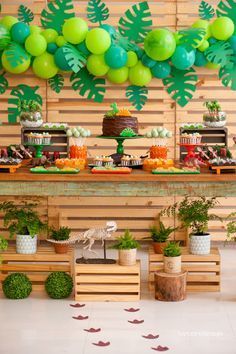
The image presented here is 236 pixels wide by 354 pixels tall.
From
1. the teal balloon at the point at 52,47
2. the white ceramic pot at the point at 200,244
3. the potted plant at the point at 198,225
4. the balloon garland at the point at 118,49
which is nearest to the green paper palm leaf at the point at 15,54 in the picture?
the balloon garland at the point at 118,49

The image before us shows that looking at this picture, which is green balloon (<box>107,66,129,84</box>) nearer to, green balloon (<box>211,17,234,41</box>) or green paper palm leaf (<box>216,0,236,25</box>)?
green balloon (<box>211,17,234,41</box>)

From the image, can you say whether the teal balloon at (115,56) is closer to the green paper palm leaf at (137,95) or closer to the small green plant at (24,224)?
the green paper palm leaf at (137,95)

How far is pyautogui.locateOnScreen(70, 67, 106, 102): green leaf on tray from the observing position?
26.7ft

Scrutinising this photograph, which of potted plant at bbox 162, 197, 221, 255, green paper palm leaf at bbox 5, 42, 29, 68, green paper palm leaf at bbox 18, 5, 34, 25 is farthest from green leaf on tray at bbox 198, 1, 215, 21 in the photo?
potted plant at bbox 162, 197, 221, 255

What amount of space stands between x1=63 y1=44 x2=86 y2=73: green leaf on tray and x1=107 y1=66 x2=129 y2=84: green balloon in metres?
0.37

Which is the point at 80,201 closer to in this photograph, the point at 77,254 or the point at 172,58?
the point at 77,254

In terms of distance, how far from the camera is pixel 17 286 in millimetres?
5828

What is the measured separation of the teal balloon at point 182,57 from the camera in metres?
7.61

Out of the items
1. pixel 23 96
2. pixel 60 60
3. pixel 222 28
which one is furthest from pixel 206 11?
pixel 23 96

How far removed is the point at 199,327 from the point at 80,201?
3410 millimetres

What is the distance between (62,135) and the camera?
700 centimetres

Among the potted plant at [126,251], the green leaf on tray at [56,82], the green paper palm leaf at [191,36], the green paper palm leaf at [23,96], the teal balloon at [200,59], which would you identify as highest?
the green paper palm leaf at [191,36]

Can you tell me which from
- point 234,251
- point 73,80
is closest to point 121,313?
point 234,251

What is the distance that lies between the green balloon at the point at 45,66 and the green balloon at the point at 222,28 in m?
1.72
